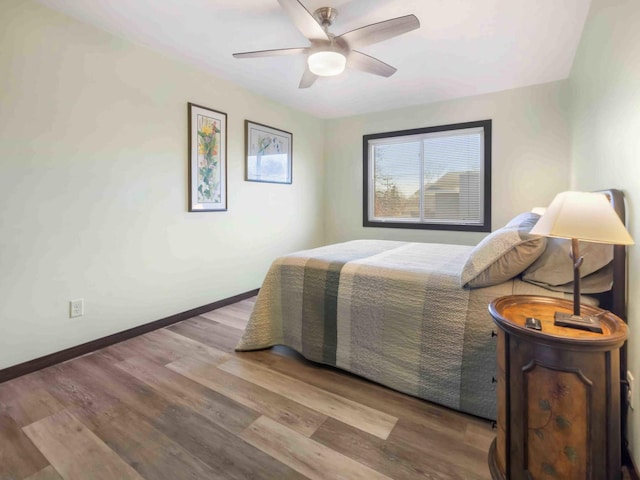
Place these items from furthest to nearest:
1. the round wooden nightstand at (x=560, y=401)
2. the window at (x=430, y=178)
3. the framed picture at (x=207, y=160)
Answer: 1. the window at (x=430, y=178)
2. the framed picture at (x=207, y=160)
3. the round wooden nightstand at (x=560, y=401)

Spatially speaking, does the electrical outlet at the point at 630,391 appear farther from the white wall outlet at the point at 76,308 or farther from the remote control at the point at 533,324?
the white wall outlet at the point at 76,308

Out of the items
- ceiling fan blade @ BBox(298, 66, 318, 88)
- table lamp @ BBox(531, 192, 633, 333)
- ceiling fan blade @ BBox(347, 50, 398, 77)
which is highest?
ceiling fan blade @ BBox(298, 66, 318, 88)

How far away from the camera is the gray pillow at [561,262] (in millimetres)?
1446

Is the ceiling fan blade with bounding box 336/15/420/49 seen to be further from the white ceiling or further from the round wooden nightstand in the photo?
the round wooden nightstand

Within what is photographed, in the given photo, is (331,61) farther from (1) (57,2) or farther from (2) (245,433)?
(2) (245,433)

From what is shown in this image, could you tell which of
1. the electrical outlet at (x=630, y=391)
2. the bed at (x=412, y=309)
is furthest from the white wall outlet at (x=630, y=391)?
the bed at (x=412, y=309)

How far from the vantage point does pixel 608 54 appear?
1.79 m

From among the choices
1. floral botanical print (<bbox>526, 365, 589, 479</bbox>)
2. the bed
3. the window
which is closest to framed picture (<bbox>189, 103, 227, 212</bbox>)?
the bed

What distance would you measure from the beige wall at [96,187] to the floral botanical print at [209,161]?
0.52ft

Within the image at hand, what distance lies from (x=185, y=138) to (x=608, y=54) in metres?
3.09

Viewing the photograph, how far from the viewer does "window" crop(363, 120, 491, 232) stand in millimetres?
3812

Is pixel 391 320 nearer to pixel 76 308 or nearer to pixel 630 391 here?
pixel 630 391

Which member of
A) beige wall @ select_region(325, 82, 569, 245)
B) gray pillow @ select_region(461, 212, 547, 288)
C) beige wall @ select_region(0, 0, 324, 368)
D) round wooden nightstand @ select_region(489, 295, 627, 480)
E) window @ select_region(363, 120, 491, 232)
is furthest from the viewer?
window @ select_region(363, 120, 491, 232)

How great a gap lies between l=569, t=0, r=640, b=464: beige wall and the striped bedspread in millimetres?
468
